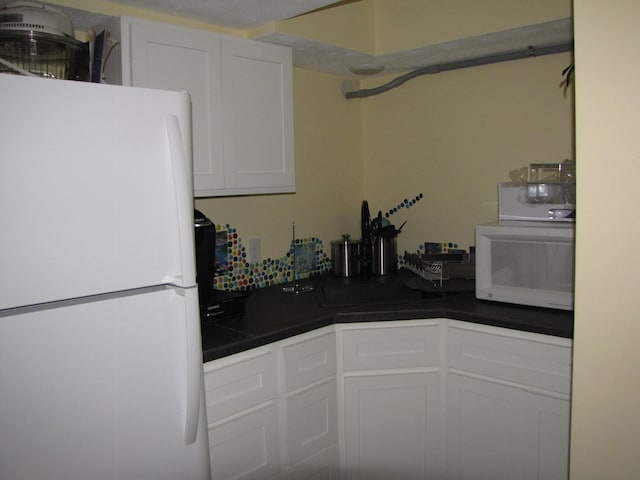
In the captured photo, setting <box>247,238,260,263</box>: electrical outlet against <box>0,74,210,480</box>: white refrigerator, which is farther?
<box>247,238,260,263</box>: electrical outlet

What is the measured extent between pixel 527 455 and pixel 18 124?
6.51 feet

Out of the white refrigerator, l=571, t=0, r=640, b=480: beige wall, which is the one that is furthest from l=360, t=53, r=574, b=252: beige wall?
the white refrigerator

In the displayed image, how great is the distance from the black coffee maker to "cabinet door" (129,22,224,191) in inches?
6.4

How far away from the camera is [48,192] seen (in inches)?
51.3

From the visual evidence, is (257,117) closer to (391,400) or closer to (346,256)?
(346,256)

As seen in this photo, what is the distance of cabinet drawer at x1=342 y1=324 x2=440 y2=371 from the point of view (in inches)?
88.7

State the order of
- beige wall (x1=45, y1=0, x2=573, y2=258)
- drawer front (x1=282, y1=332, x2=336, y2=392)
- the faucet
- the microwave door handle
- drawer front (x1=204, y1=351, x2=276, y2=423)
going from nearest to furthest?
drawer front (x1=204, y1=351, x2=276, y2=423), drawer front (x1=282, y1=332, x2=336, y2=392), the microwave door handle, beige wall (x1=45, y1=0, x2=573, y2=258), the faucet

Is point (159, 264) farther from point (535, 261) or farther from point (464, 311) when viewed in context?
point (535, 261)

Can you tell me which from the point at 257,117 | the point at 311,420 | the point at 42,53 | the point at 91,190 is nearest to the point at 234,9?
the point at 257,117

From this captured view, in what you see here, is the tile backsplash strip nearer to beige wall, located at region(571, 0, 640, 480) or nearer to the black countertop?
the black countertop

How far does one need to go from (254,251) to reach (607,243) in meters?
1.87

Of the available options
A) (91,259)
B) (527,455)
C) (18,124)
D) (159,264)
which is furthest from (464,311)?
(18,124)

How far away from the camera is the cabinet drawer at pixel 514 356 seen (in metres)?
1.99

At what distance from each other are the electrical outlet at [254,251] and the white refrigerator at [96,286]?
3.82 feet
